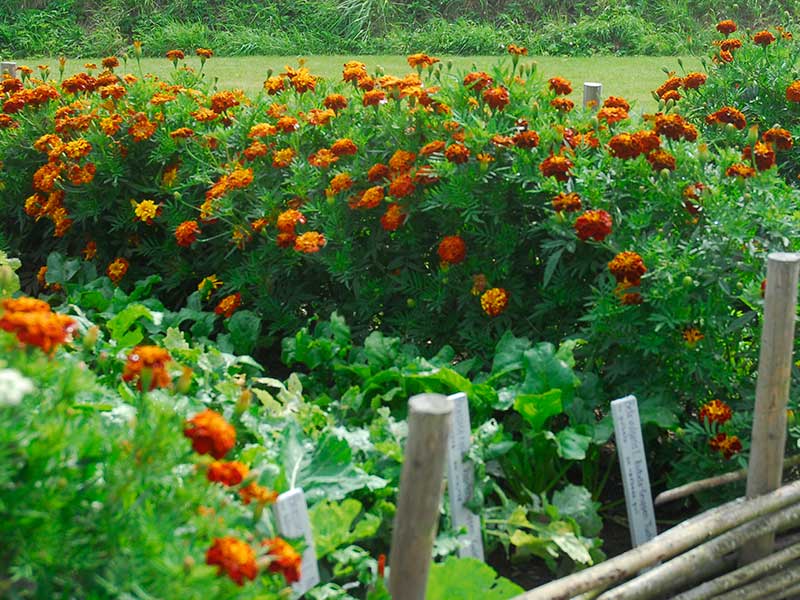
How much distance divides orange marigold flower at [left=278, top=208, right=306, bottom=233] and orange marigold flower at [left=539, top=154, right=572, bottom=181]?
0.84 metres

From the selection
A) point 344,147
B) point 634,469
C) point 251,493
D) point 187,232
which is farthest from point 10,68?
point 251,493

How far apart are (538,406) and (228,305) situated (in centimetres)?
133

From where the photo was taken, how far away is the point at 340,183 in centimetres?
→ 372

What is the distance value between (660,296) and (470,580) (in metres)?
1.07

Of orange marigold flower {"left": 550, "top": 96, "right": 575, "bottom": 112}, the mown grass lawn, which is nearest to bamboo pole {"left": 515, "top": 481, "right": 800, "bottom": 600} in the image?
orange marigold flower {"left": 550, "top": 96, "right": 575, "bottom": 112}

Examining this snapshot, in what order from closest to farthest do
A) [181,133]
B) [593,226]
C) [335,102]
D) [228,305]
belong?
[593,226] → [228,305] → [335,102] → [181,133]

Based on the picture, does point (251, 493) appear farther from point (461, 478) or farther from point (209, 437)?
point (461, 478)

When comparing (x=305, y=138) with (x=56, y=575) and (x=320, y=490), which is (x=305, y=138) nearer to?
(x=320, y=490)

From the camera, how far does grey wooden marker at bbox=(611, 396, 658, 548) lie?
9.64ft

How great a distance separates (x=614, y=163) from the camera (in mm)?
3473

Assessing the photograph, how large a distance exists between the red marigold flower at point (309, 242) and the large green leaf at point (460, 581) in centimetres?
137

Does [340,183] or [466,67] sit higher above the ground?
[340,183]

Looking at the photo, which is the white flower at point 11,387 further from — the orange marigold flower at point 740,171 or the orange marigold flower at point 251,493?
the orange marigold flower at point 740,171

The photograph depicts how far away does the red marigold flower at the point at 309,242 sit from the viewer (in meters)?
3.51
